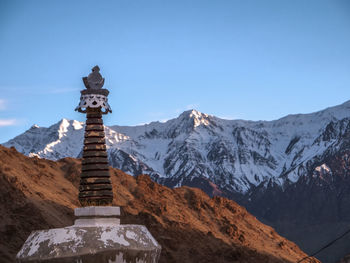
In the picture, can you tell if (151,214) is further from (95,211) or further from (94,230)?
(94,230)

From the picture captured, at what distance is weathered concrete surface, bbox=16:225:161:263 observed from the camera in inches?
421

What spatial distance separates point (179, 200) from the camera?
89750 mm

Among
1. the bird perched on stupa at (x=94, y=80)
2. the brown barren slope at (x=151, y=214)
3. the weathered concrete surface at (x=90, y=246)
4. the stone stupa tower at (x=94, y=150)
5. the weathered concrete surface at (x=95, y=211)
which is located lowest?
the brown barren slope at (x=151, y=214)

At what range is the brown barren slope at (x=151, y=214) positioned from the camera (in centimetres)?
5725

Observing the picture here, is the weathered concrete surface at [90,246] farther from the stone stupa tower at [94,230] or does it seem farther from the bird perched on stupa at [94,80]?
the bird perched on stupa at [94,80]

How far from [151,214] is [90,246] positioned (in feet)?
212

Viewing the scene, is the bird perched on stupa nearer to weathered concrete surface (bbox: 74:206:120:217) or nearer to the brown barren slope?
weathered concrete surface (bbox: 74:206:120:217)

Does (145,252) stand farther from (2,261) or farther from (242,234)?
(242,234)

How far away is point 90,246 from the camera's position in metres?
10.8

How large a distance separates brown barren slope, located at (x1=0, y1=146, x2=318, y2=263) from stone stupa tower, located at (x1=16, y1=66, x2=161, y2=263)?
3722 centimetres

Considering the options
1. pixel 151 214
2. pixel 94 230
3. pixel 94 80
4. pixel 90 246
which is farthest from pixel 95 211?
Result: pixel 151 214

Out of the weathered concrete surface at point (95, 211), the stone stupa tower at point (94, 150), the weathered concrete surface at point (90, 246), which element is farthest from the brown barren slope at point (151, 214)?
the weathered concrete surface at point (90, 246)

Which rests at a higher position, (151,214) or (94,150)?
(94,150)

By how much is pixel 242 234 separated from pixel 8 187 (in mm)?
36539
